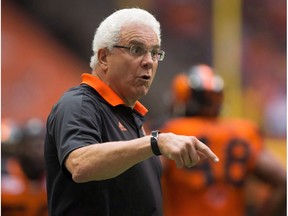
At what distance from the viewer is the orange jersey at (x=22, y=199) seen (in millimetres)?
8023

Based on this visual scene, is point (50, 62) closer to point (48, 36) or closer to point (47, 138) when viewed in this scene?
point (48, 36)

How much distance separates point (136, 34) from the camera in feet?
12.6

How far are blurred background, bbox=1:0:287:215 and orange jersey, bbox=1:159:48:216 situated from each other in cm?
321

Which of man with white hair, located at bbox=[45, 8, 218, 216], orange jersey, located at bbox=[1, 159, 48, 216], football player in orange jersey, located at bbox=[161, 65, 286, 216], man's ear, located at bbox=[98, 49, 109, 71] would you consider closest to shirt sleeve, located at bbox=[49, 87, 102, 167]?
man with white hair, located at bbox=[45, 8, 218, 216]

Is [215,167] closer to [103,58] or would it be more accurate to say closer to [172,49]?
[103,58]

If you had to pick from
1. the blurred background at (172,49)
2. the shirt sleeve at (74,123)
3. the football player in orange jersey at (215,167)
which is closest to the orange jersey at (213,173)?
the football player in orange jersey at (215,167)

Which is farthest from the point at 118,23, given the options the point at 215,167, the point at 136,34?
the point at 215,167

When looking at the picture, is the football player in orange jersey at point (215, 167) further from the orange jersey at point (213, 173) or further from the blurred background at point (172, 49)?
the blurred background at point (172, 49)

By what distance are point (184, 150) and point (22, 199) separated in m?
5.10

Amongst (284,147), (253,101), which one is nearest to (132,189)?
(284,147)

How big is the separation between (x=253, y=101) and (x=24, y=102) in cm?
295

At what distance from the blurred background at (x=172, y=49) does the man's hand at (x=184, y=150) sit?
27.1ft

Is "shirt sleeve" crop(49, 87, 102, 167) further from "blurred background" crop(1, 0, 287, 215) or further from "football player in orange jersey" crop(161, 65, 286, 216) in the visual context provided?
"blurred background" crop(1, 0, 287, 215)

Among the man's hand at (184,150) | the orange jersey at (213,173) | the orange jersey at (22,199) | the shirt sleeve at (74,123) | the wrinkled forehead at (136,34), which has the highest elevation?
the wrinkled forehead at (136,34)
